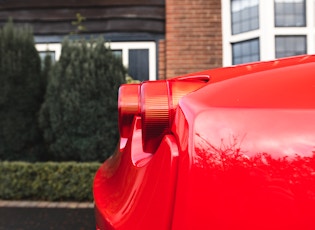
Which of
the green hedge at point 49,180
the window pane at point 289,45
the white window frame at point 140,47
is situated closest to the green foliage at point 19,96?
the green hedge at point 49,180

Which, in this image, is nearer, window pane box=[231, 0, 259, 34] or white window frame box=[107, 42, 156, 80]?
window pane box=[231, 0, 259, 34]

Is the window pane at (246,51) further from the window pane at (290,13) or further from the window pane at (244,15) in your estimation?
the window pane at (290,13)

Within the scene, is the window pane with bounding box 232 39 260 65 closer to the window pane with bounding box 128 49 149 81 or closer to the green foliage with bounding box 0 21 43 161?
the window pane with bounding box 128 49 149 81

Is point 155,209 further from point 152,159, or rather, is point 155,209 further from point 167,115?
point 167,115

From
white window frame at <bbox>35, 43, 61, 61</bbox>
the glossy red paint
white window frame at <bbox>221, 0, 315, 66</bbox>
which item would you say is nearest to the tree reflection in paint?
the glossy red paint

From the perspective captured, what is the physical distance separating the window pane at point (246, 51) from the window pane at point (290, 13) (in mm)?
479

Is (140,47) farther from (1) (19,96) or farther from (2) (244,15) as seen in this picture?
(1) (19,96)

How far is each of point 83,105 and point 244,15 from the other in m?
3.18

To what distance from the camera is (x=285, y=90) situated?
34.2 inches

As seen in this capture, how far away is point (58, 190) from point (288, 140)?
3746 millimetres

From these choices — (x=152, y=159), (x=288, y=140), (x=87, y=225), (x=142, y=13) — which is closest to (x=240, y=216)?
(x=288, y=140)

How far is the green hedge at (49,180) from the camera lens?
4.09 metres

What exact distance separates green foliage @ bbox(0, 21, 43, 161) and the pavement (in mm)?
755

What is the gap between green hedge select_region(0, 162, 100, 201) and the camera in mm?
4086
